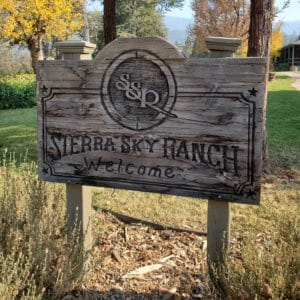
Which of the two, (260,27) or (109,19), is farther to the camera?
(109,19)

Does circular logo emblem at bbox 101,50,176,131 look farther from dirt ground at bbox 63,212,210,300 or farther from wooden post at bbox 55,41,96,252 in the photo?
dirt ground at bbox 63,212,210,300

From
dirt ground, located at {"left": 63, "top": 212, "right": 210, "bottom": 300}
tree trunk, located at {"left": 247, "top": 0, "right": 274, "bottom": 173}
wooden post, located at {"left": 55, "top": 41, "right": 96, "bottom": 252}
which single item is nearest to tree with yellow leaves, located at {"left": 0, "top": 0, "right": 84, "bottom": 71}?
tree trunk, located at {"left": 247, "top": 0, "right": 274, "bottom": 173}

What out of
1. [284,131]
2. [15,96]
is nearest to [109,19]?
[284,131]

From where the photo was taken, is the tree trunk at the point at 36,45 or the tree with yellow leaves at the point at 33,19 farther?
the tree trunk at the point at 36,45

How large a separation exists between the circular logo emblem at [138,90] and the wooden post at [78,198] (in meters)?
0.36

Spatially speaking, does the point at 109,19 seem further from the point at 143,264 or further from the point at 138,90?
the point at 143,264

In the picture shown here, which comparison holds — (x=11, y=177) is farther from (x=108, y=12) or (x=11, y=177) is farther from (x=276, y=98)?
(x=276, y=98)

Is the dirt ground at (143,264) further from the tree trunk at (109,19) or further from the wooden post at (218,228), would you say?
the tree trunk at (109,19)

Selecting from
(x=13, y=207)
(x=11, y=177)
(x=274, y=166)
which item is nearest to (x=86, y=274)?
(x=13, y=207)

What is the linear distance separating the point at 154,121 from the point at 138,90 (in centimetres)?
22

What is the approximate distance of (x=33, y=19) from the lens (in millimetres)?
19891

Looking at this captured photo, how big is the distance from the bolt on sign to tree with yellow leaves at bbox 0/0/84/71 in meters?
17.6

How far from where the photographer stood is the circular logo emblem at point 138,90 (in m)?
2.54

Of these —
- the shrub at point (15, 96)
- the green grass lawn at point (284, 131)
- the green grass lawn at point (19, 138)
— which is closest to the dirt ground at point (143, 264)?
the green grass lawn at point (284, 131)
